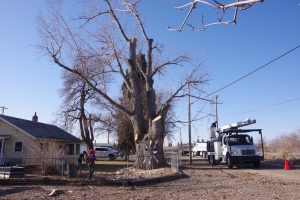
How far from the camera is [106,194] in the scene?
1406 centimetres

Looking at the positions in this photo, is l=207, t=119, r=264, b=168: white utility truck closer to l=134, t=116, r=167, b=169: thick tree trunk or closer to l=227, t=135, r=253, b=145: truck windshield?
l=227, t=135, r=253, b=145: truck windshield

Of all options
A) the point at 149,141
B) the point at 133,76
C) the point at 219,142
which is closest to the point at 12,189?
the point at 149,141

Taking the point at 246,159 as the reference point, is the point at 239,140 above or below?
above


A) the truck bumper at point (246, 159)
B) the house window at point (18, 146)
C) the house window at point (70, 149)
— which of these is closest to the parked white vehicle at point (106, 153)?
the house window at point (70, 149)

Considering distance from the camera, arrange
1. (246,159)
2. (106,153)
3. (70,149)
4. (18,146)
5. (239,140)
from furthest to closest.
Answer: (106,153) < (70,149) < (18,146) < (239,140) < (246,159)

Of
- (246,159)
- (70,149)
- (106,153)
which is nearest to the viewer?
(246,159)

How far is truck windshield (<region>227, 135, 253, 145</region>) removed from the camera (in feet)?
105

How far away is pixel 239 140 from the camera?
105 ft

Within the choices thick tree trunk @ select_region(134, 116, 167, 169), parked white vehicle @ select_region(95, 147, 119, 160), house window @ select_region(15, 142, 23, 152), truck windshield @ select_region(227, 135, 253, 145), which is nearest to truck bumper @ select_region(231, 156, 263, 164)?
truck windshield @ select_region(227, 135, 253, 145)

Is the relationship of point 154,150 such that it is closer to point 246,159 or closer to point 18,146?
point 246,159

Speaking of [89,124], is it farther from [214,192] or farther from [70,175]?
[214,192]

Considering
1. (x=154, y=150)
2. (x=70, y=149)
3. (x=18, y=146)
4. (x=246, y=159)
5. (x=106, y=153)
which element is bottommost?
(x=246, y=159)

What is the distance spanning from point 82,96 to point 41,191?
30924 mm

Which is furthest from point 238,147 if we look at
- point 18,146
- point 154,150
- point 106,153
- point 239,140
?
point 106,153
